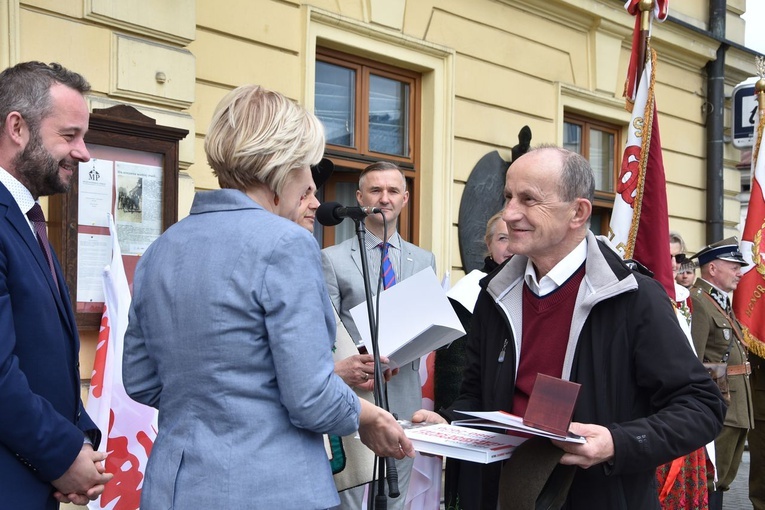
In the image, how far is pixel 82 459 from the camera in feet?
8.17

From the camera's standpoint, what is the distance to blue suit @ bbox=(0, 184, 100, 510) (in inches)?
90.7

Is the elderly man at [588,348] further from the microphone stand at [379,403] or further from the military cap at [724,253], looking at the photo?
the military cap at [724,253]

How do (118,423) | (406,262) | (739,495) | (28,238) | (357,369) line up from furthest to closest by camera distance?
1. (739,495)
2. (406,262)
3. (118,423)
4. (357,369)
5. (28,238)

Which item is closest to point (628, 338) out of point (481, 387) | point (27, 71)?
point (481, 387)

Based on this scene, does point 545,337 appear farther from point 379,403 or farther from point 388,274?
point 388,274

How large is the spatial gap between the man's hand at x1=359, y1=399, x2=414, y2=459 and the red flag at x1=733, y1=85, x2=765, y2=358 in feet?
17.9

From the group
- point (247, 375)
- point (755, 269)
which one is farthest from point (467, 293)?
point (755, 269)

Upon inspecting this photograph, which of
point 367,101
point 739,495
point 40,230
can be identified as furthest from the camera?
point 739,495

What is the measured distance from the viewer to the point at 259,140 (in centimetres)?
225

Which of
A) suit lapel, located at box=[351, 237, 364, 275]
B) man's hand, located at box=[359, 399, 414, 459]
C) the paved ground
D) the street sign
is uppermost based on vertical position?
the street sign

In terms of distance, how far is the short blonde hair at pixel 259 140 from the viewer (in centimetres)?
226

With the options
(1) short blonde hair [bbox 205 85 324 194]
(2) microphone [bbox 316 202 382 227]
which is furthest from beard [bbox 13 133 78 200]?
(2) microphone [bbox 316 202 382 227]

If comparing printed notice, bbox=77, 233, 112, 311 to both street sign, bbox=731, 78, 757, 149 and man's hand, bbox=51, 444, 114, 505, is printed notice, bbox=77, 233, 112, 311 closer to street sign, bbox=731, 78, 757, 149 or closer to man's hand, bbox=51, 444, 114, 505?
man's hand, bbox=51, 444, 114, 505

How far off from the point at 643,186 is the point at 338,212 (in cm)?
255
